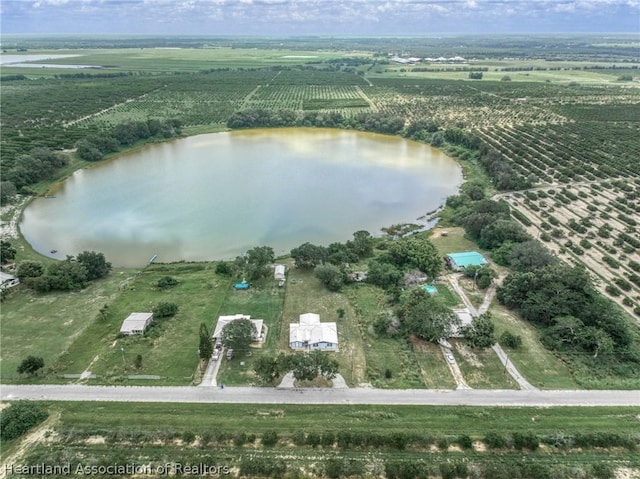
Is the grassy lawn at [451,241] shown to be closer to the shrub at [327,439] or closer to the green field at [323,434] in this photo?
the green field at [323,434]

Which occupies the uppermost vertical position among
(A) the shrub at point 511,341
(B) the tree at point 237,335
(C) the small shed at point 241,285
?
(B) the tree at point 237,335

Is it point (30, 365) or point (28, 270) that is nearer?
point (30, 365)

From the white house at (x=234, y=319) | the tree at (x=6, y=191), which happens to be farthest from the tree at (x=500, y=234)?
the tree at (x=6, y=191)

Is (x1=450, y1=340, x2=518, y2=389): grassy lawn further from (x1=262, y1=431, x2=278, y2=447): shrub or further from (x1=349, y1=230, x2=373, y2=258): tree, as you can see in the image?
(x1=349, y1=230, x2=373, y2=258): tree

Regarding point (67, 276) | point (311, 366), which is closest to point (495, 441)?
point (311, 366)

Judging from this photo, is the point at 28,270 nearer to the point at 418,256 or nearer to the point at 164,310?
the point at 164,310

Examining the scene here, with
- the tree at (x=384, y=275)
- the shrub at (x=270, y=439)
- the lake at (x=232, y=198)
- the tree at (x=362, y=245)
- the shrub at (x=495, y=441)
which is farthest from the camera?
the lake at (x=232, y=198)

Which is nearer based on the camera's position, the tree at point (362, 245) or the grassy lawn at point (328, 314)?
the grassy lawn at point (328, 314)
